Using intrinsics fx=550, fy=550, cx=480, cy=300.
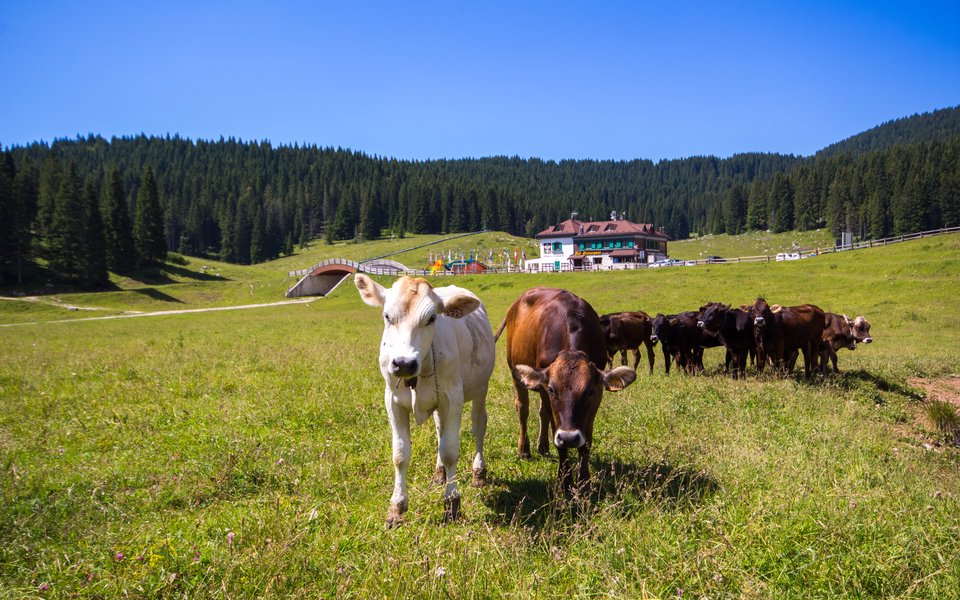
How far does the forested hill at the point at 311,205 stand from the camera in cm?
6131

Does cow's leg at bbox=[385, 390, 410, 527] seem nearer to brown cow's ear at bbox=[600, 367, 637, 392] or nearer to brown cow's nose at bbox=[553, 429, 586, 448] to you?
brown cow's nose at bbox=[553, 429, 586, 448]

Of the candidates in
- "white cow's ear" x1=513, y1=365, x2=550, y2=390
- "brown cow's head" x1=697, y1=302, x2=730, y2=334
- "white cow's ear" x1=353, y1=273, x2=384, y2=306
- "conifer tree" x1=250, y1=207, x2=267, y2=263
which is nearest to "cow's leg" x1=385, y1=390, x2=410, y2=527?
"white cow's ear" x1=353, y1=273, x2=384, y2=306

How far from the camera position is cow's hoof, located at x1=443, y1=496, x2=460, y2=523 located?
5.18 metres

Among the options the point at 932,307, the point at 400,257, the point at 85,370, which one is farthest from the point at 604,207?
the point at 85,370

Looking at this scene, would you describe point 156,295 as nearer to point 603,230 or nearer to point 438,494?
point 438,494

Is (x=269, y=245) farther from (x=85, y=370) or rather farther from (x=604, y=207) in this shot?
Result: (x=85, y=370)

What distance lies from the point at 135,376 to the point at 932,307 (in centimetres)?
3453

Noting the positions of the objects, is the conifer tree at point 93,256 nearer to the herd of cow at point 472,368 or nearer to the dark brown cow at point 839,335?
the herd of cow at point 472,368

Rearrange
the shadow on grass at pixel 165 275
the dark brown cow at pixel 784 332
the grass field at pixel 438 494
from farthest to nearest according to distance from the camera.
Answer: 1. the shadow on grass at pixel 165 275
2. the dark brown cow at pixel 784 332
3. the grass field at pixel 438 494

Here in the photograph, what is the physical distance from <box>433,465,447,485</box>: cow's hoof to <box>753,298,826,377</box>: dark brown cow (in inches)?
433

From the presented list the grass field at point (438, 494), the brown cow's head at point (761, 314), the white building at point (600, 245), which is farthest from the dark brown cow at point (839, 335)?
the white building at point (600, 245)

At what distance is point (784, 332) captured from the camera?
14656 mm

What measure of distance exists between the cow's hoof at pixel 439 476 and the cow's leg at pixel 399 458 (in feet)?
2.26

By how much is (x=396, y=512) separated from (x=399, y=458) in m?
0.49
